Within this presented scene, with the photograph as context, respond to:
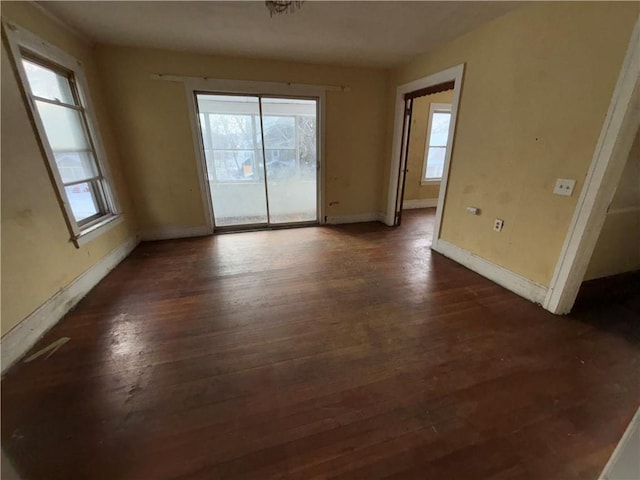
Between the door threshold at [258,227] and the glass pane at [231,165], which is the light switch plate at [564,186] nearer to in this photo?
the door threshold at [258,227]

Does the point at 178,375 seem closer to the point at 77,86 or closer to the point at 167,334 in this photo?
the point at 167,334

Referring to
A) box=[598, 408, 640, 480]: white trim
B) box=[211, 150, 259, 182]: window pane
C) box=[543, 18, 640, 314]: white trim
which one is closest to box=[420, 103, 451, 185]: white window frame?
box=[543, 18, 640, 314]: white trim

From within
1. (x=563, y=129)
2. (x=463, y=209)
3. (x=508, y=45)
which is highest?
(x=508, y=45)

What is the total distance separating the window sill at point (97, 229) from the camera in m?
2.52

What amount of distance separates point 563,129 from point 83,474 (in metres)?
3.59

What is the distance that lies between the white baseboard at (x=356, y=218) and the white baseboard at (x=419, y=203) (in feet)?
3.91

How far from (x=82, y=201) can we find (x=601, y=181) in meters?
4.64

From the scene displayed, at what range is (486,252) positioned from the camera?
9.31 ft

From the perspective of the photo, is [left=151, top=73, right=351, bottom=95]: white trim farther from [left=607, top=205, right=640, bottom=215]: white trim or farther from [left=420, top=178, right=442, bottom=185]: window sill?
[left=607, top=205, right=640, bottom=215]: white trim

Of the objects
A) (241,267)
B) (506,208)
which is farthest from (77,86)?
(506,208)

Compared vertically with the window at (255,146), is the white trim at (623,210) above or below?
below

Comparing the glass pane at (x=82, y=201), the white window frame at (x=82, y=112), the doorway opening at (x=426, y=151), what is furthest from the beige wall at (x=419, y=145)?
the glass pane at (x=82, y=201)

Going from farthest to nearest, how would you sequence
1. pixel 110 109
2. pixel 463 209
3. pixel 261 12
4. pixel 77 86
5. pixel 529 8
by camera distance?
pixel 110 109 → pixel 463 209 → pixel 77 86 → pixel 261 12 → pixel 529 8

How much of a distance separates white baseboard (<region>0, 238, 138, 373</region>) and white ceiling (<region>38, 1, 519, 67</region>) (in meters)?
2.33
